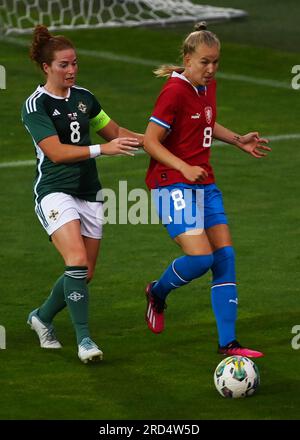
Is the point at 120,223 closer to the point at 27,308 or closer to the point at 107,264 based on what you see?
the point at 107,264

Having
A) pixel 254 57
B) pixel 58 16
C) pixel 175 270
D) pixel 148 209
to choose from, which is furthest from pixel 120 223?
pixel 58 16

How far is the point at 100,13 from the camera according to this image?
26.8 metres

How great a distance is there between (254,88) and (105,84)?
2175 millimetres

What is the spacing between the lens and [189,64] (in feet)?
32.2

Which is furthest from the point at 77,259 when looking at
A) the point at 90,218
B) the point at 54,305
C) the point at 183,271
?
the point at 183,271

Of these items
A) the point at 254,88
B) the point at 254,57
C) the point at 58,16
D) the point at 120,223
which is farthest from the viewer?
the point at 58,16

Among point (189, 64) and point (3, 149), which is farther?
point (3, 149)

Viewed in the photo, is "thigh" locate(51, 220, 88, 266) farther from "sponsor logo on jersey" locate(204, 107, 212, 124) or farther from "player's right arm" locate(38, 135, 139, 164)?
"sponsor logo on jersey" locate(204, 107, 212, 124)

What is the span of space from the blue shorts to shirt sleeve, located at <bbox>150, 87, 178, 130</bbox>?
0.46 metres

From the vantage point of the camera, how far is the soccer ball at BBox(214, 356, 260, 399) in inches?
351

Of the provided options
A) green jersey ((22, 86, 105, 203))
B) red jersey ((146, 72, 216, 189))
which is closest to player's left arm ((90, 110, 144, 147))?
green jersey ((22, 86, 105, 203))

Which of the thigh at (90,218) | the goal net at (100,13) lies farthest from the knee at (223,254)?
the goal net at (100,13)

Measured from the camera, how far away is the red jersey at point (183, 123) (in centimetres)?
977

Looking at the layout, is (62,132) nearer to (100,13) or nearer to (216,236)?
(216,236)
